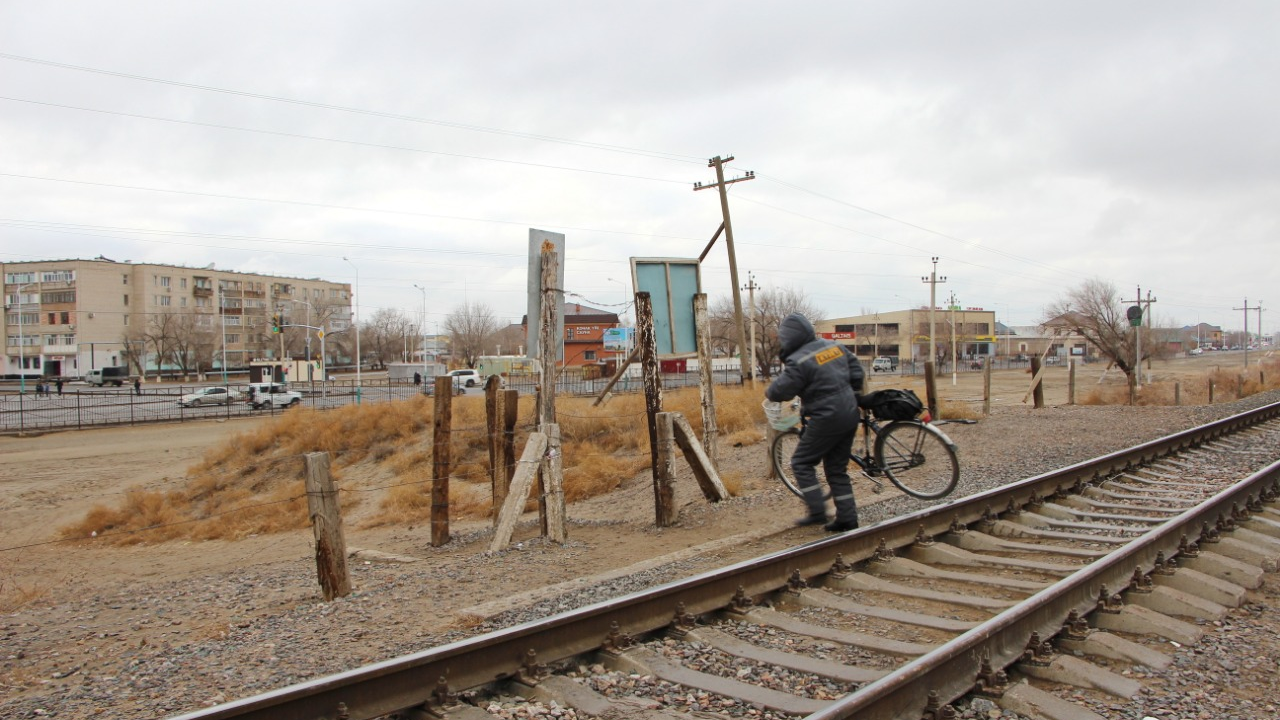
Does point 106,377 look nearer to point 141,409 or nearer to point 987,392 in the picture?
point 141,409

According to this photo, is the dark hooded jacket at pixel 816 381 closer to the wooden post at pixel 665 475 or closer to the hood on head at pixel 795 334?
the hood on head at pixel 795 334

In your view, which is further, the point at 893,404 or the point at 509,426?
the point at 509,426

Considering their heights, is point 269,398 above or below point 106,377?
below

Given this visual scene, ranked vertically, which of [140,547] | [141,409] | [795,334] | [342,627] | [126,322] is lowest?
[140,547]

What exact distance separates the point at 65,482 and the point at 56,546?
10.3 m

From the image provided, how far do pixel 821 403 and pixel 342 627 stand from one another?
3.72 metres

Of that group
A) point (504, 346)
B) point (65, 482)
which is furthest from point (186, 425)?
point (504, 346)

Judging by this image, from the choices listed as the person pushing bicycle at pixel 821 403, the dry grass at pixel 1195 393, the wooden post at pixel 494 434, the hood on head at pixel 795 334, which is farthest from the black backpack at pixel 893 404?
the dry grass at pixel 1195 393

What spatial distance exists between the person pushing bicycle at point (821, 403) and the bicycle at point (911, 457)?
26.6 inches

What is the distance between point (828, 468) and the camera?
6.96m

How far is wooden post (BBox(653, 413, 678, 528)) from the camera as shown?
8789 mm

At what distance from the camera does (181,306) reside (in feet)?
390

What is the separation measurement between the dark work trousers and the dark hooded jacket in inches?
3.8

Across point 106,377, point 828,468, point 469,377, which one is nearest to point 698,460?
point 828,468
